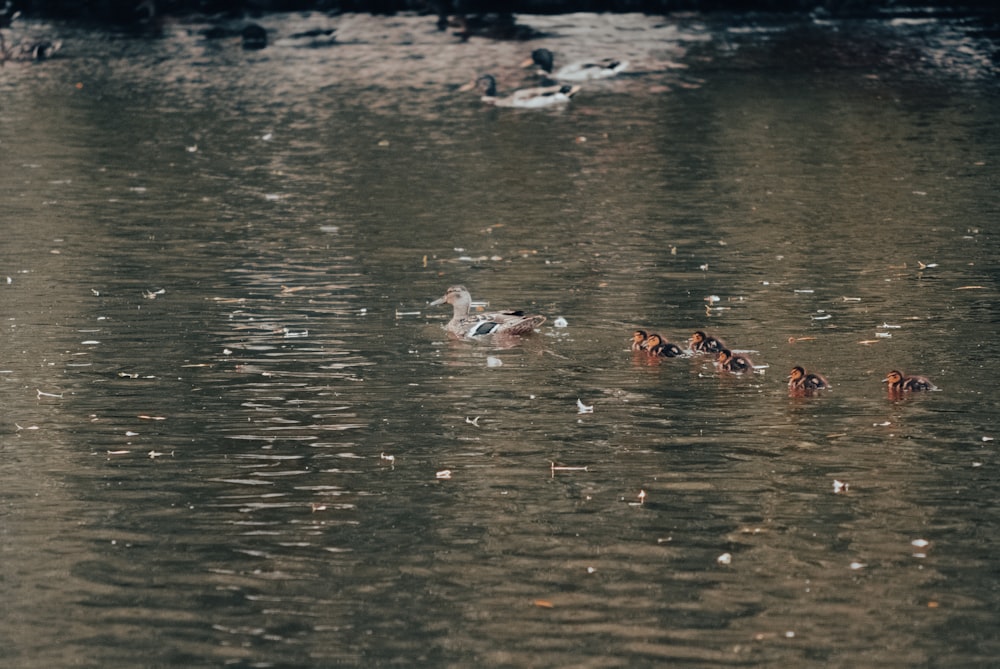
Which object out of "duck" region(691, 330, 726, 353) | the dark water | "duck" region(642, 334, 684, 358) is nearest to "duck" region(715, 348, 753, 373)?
the dark water

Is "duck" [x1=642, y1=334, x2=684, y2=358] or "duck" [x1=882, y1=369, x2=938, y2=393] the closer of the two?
"duck" [x1=882, y1=369, x2=938, y2=393]

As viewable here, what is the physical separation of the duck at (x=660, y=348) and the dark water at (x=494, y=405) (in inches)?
4.7

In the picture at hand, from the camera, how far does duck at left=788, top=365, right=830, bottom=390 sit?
17875 millimetres

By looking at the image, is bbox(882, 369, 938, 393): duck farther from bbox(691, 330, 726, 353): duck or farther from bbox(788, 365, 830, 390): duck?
bbox(691, 330, 726, 353): duck

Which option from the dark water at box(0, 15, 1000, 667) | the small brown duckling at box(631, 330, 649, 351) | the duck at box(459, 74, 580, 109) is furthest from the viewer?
the duck at box(459, 74, 580, 109)

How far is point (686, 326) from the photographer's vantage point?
843 inches

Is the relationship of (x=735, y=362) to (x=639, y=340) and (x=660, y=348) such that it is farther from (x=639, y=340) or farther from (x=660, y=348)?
(x=639, y=340)

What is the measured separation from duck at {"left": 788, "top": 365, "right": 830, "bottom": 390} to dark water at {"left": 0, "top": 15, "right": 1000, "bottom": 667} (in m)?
0.26

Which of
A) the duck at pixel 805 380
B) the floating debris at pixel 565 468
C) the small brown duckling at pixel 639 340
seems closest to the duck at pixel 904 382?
the duck at pixel 805 380

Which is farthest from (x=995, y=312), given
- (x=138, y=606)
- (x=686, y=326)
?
(x=138, y=606)

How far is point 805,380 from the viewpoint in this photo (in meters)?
17.9

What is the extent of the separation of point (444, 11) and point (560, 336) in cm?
5009

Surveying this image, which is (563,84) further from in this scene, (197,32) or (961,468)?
(961,468)

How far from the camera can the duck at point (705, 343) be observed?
1947 centimetres
